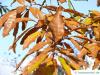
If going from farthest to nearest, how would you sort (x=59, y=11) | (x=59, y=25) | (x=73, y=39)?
(x=73, y=39)
(x=59, y=11)
(x=59, y=25)

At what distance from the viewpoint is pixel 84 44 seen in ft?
3.96

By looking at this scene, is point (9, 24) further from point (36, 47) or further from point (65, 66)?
point (65, 66)

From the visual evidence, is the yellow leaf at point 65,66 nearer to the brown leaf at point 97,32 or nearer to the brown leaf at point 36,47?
the brown leaf at point 36,47

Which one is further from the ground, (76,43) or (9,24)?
(9,24)

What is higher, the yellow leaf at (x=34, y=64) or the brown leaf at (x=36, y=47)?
the brown leaf at (x=36, y=47)

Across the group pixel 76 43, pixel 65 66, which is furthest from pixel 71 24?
pixel 65 66

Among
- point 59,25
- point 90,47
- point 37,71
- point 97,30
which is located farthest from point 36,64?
point 97,30

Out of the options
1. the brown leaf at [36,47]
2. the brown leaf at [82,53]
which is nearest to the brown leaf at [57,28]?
the brown leaf at [36,47]

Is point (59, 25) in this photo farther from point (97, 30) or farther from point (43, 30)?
point (97, 30)

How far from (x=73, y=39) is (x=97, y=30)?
0.55 feet

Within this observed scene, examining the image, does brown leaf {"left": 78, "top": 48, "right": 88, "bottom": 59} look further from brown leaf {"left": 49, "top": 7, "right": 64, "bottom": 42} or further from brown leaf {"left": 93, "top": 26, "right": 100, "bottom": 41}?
brown leaf {"left": 49, "top": 7, "right": 64, "bottom": 42}

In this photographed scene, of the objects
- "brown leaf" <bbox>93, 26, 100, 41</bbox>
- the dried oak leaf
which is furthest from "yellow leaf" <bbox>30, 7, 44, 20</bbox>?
"brown leaf" <bbox>93, 26, 100, 41</bbox>

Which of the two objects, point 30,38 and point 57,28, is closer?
point 57,28

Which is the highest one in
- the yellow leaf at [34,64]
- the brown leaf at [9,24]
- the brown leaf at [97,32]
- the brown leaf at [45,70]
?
the brown leaf at [9,24]
